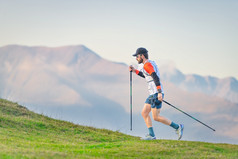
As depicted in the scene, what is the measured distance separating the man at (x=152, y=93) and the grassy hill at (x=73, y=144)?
23.0 inches

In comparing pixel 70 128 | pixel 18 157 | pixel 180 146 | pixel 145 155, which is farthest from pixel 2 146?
pixel 70 128

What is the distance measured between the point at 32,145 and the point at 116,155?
10.5 ft

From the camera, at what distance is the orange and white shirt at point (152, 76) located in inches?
477

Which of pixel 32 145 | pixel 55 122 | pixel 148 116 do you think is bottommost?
pixel 32 145

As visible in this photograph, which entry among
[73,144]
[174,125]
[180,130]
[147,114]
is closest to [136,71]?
[147,114]

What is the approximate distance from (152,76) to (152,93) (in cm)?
58

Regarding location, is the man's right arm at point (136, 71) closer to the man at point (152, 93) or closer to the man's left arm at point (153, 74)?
the man at point (152, 93)

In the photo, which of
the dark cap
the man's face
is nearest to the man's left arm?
the man's face

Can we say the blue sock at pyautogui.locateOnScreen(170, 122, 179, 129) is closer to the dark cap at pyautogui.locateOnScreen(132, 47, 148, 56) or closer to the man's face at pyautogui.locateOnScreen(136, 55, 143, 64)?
the man's face at pyautogui.locateOnScreen(136, 55, 143, 64)

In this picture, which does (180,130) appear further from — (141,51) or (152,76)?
(141,51)

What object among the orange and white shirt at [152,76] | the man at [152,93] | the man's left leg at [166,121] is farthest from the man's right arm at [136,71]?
the man's left leg at [166,121]

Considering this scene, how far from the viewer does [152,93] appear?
1224 centimetres

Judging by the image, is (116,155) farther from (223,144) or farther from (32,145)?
(223,144)

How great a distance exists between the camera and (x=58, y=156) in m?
9.24
